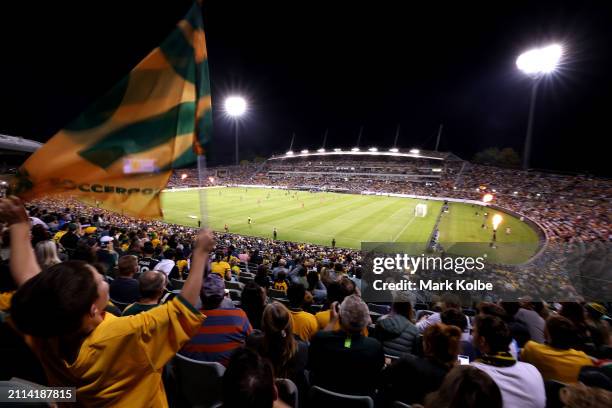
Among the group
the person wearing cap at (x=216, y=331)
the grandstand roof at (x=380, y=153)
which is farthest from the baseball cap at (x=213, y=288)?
the grandstand roof at (x=380, y=153)

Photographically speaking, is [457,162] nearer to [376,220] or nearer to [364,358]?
[376,220]

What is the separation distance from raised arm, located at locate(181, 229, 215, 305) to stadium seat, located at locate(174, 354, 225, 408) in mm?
1426

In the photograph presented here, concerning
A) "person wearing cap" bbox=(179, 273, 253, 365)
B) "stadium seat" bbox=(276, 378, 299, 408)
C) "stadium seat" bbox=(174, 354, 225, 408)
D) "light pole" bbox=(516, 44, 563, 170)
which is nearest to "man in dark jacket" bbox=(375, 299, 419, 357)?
"person wearing cap" bbox=(179, 273, 253, 365)

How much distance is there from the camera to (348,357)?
326cm

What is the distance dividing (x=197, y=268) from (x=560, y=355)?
4569 mm

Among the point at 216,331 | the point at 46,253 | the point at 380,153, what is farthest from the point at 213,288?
the point at 380,153

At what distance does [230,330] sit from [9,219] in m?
2.39

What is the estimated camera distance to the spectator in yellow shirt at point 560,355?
144 inches

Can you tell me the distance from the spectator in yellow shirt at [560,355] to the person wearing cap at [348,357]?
224cm

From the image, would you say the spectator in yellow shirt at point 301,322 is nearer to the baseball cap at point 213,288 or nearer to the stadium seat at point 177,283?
the baseball cap at point 213,288

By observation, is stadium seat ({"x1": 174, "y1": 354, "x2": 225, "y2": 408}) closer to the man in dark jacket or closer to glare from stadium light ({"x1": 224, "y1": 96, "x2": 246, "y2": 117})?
the man in dark jacket

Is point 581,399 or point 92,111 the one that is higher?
point 92,111

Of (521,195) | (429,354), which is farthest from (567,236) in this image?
(429,354)

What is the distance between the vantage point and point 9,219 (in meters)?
2.54
